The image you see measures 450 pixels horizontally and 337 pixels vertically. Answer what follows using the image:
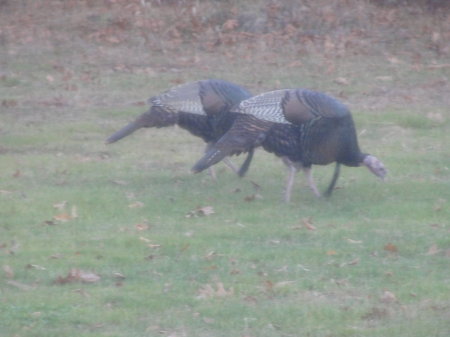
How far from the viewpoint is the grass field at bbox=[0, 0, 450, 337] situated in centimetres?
689

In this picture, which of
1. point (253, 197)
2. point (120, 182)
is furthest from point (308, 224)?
point (120, 182)

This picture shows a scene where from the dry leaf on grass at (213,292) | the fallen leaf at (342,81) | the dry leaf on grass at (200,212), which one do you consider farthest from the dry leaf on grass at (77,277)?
the fallen leaf at (342,81)

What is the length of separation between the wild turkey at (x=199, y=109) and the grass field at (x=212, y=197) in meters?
0.66

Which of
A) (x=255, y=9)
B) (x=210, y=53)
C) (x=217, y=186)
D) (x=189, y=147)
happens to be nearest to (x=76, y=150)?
(x=189, y=147)

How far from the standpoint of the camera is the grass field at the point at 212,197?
6891 mm

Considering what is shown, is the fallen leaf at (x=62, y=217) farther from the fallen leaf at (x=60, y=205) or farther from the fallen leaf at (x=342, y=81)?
the fallen leaf at (x=342, y=81)

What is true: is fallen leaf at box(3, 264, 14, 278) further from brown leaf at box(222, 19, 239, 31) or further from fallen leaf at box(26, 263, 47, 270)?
brown leaf at box(222, 19, 239, 31)

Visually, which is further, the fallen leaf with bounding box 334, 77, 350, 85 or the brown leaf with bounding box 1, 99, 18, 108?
the fallen leaf with bounding box 334, 77, 350, 85

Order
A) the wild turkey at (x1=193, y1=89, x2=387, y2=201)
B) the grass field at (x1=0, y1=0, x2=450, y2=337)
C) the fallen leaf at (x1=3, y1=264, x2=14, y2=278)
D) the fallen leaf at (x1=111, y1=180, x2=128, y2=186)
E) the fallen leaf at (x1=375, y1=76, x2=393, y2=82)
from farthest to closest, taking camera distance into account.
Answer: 1. the fallen leaf at (x1=375, y1=76, x2=393, y2=82)
2. the fallen leaf at (x1=111, y1=180, x2=128, y2=186)
3. the wild turkey at (x1=193, y1=89, x2=387, y2=201)
4. the fallen leaf at (x1=3, y1=264, x2=14, y2=278)
5. the grass field at (x1=0, y1=0, x2=450, y2=337)

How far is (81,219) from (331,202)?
2.62m

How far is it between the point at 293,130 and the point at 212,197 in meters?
1.17

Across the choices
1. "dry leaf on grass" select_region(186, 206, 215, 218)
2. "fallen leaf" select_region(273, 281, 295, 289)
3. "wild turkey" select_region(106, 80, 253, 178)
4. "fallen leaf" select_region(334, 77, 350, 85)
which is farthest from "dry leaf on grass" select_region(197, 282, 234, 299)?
"fallen leaf" select_region(334, 77, 350, 85)

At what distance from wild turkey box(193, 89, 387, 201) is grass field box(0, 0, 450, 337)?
538 millimetres

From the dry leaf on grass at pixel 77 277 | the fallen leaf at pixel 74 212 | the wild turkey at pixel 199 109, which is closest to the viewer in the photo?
the dry leaf on grass at pixel 77 277
